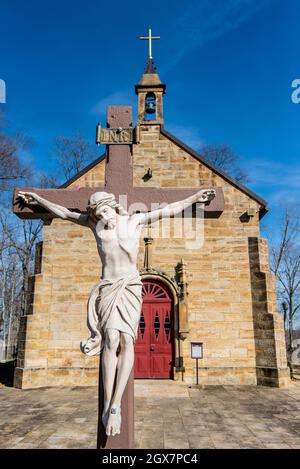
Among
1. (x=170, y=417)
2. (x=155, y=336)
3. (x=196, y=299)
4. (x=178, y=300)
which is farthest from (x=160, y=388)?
(x=170, y=417)

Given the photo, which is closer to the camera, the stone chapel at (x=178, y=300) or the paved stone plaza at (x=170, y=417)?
the paved stone plaza at (x=170, y=417)

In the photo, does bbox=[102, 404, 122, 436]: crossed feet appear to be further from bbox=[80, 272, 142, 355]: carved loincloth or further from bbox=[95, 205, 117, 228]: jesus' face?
bbox=[95, 205, 117, 228]: jesus' face

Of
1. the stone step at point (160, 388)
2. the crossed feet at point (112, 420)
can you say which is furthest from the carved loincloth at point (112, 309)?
the stone step at point (160, 388)

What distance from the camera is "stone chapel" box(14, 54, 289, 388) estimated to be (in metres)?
10.1

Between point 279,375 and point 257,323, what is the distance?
1452 millimetres

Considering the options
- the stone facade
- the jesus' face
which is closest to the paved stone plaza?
the stone facade

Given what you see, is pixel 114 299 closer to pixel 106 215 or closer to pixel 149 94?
pixel 106 215

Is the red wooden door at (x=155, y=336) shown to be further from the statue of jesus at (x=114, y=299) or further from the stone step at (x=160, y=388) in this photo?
the statue of jesus at (x=114, y=299)

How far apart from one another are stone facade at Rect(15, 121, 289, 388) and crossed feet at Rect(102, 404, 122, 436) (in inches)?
316

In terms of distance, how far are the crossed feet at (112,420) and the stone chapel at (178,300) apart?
750cm

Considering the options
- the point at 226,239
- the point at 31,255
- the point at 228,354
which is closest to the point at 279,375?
the point at 228,354

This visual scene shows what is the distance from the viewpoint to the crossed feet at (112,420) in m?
2.52

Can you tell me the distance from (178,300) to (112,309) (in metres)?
8.11

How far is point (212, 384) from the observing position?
10.0 metres
